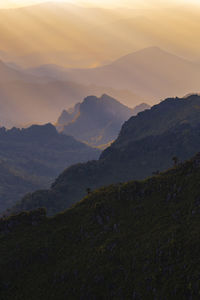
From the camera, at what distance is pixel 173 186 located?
137875 mm

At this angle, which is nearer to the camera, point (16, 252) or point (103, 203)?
point (16, 252)

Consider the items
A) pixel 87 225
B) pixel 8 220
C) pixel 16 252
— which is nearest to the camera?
pixel 16 252

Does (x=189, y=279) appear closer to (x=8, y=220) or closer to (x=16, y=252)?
(x=16, y=252)

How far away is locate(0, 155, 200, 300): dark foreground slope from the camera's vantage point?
99750mm

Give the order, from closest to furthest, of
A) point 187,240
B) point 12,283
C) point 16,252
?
point 187,240, point 12,283, point 16,252

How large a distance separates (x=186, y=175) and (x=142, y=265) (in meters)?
46.1

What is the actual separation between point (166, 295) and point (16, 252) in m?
55.7

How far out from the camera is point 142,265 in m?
106

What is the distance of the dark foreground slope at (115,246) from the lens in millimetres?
99750

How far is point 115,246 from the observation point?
119 meters

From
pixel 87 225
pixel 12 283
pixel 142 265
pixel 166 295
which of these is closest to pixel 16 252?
pixel 12 283

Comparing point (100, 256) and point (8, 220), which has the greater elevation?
point (8, 220)

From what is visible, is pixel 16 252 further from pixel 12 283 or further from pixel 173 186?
pixel 173 186

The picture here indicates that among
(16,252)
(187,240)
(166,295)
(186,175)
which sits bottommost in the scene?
(166,295)
